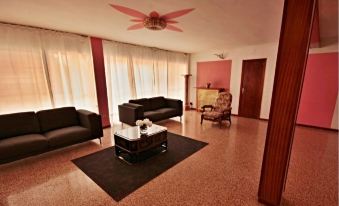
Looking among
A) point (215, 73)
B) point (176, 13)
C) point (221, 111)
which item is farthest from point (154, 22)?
point (215, 73)

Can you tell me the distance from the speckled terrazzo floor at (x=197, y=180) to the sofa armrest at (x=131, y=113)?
106 centimetres

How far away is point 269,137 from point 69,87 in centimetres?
406

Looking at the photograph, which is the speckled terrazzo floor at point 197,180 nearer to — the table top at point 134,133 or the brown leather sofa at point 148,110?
the table top at point 134,133

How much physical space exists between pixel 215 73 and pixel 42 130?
219 inches

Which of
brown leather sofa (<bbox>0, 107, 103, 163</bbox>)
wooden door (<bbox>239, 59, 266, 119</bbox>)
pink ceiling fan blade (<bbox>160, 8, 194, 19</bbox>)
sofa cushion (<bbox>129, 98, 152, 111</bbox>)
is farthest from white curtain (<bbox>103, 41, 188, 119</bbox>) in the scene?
wooden door (<bbox>239, 59, 266, 119</bbox>)

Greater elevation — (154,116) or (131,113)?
(131,113)

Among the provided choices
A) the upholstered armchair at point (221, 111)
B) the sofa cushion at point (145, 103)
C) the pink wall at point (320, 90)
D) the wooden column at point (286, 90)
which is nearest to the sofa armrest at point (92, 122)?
the sofa cushion at point (145, 103)

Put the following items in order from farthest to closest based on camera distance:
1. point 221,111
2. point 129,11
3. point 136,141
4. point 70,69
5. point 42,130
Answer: point 221,111 → point 70,69 → point 42,130 → point 136,141 → point 129,11

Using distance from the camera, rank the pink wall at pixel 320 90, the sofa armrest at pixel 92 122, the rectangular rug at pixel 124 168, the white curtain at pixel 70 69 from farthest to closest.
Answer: the pink wall at pixel 320 90, the white curtain at pixel 70 69, the sofa armrest at pixel 92 122, the rectangular rug at pixel 124 168

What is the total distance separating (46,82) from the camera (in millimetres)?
3334

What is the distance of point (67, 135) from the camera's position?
Answer: 286 centimetres

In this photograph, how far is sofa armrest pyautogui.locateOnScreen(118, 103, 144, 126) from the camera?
13.0 feet

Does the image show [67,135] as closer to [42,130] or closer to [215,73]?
[42,130]

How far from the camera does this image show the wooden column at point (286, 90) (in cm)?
135
